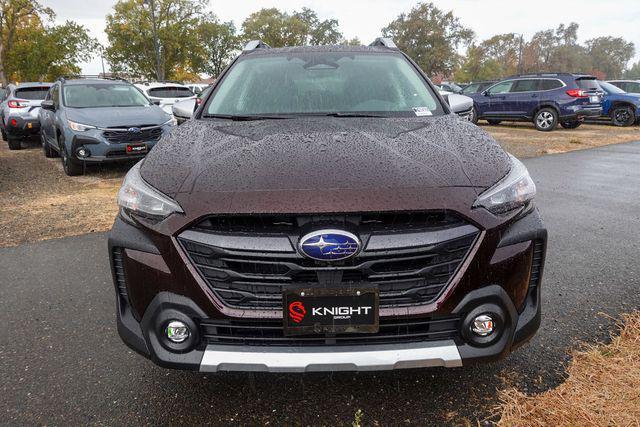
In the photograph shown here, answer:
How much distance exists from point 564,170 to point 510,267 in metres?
7.70

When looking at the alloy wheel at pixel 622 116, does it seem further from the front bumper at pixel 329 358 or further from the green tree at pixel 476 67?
the green tree at pixel 476 67

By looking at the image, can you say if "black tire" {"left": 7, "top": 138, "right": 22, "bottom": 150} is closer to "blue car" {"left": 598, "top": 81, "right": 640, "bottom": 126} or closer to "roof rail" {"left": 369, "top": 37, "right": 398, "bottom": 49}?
"roof rail" {"left": 369, "top": 37, "right": 398, "bottom": 49}

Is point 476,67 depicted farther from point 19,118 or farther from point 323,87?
point 323,87

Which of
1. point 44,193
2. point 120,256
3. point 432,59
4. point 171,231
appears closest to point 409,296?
point 171,231

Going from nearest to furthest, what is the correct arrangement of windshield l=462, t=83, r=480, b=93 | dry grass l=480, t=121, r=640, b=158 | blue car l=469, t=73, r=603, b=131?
dry grass l=480, t=121, r=640, b=158
blue car l=469, t=73, r=603, b=131
windshield l=462, t=83, r=480, b=93

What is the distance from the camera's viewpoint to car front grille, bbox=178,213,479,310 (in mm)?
1820

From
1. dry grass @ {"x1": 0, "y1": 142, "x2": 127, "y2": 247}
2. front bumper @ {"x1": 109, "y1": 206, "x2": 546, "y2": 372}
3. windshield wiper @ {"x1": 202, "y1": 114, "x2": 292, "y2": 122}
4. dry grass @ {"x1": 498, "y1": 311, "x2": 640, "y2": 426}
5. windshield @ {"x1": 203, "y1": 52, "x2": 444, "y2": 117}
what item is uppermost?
windshield @ {"x1": 203, "y1": 52, "x2": 444, "y2": 117}

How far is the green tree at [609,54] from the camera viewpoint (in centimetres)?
9688

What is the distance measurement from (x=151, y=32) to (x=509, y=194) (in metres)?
47.0

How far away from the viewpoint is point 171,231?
1892 millimetres

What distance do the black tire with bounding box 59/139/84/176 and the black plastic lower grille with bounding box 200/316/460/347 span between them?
23.2 feet

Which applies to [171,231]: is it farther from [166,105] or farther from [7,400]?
[166,105]

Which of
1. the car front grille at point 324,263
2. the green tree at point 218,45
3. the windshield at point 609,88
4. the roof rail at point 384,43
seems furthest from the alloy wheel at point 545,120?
the green tree at point 218,45

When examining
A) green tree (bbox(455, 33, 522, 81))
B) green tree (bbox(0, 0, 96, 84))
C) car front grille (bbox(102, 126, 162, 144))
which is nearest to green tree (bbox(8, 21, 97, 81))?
green tree (bbox(0, 0, 96, 84))
